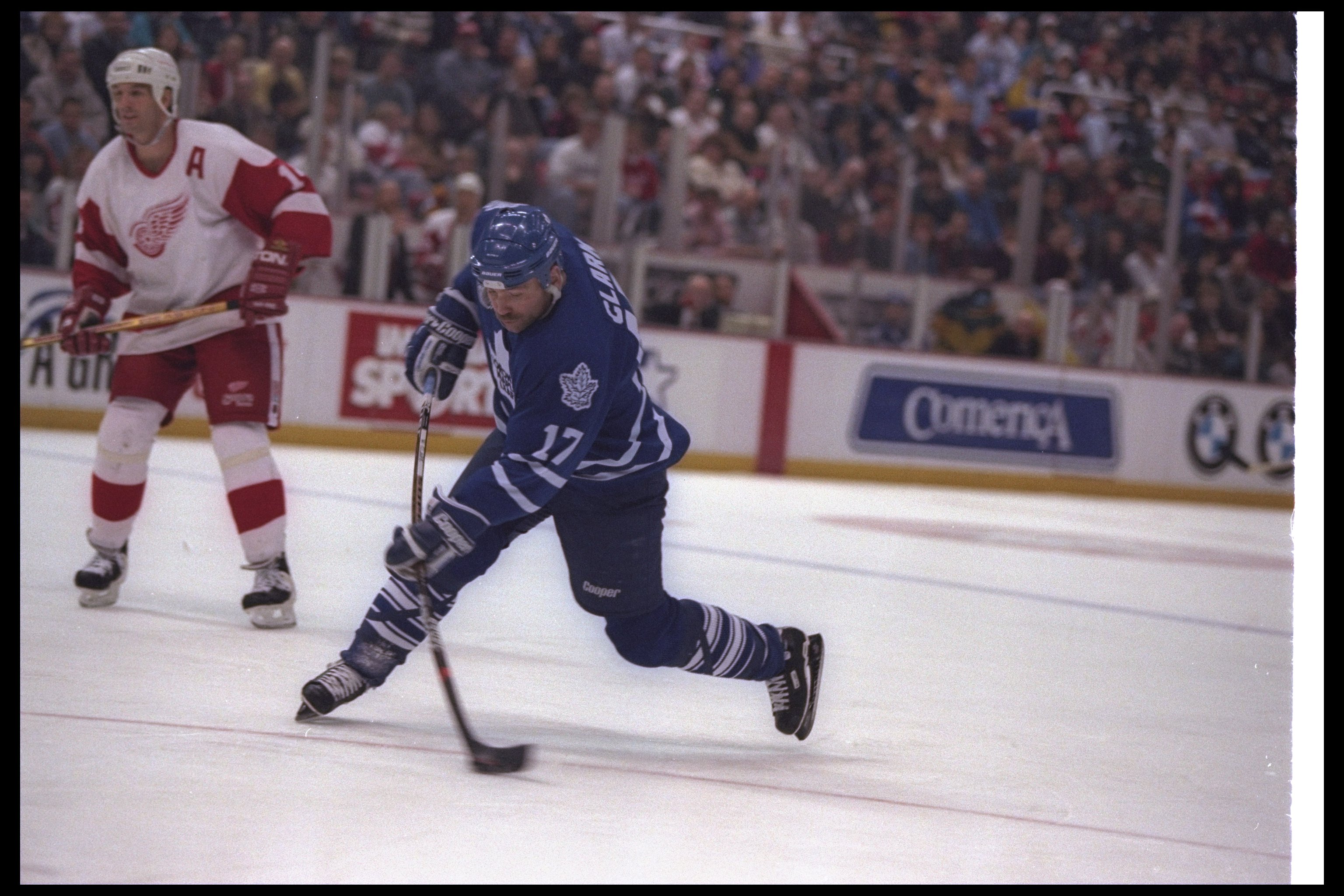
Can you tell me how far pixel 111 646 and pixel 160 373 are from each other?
854mm

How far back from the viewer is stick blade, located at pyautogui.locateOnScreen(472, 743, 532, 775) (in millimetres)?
2566

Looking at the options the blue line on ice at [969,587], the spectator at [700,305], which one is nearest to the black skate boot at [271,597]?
the blue line on ice at [969,587]

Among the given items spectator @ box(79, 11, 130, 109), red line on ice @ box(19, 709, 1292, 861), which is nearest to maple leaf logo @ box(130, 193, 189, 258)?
spectator @ box(79, 11, 130, 109)

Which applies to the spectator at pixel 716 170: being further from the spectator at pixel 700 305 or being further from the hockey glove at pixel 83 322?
the hockey glove at pixel 83 322

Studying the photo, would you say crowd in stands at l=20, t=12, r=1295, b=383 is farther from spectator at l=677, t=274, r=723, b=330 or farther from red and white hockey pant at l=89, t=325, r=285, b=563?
red and white hockey pant at l=89, t=325, r=285, b=563

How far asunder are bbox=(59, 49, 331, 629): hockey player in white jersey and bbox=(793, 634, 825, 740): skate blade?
1.27 metres

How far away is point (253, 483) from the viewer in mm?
3824

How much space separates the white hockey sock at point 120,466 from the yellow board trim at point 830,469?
3806 millimetres

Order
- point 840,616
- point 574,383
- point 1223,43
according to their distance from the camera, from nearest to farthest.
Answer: point 574,383, point 840,616, point 1223,43

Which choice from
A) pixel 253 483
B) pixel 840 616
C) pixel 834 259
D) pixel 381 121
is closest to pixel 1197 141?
pixel 834 259

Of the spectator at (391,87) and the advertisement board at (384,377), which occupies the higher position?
the spectator at (391,87)

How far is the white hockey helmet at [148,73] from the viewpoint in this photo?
3.63 m
